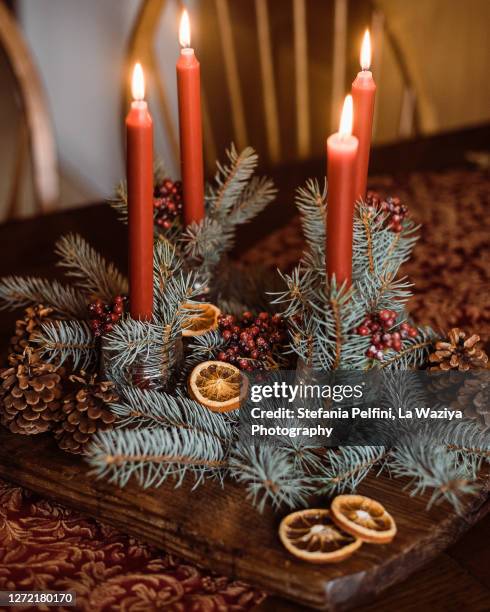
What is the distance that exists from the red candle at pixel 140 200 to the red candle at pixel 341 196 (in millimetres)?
120

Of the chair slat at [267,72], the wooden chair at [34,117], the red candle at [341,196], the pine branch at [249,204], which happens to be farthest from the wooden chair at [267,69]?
the red candle at [341,196]

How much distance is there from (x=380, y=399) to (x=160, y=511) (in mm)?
175

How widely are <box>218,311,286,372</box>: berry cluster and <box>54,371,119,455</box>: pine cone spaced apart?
0.09 metres

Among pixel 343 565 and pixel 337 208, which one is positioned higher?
pixel 337 208

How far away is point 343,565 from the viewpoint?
47cm

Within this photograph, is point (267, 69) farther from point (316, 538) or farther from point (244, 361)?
point (316, 538)

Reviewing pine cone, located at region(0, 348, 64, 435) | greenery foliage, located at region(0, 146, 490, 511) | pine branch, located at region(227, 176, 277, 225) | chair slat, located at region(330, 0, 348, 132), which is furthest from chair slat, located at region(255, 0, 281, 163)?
pine cone, located at region(0, 348, 64, 435)

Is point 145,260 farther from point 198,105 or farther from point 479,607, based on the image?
point 479,607

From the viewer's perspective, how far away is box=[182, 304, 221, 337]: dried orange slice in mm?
628

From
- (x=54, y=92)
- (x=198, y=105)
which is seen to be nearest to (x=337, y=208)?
(x=198, y=105)

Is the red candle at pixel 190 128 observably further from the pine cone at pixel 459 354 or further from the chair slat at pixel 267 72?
the chair slat at pixel 267 72

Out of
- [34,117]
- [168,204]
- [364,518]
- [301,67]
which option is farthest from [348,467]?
[301,67]

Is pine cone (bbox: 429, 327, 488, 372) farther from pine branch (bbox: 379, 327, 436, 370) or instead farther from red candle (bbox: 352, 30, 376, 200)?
red candle (bbox: 352, 30, 376, 200)

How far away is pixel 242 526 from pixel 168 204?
28 centimetres
